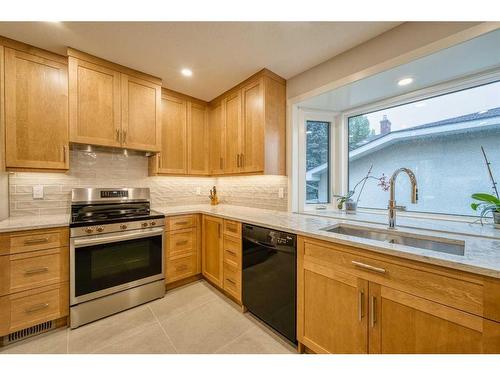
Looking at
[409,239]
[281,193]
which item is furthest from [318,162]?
[409,239]

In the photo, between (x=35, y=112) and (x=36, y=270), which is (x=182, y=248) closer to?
(x=36, y=270)

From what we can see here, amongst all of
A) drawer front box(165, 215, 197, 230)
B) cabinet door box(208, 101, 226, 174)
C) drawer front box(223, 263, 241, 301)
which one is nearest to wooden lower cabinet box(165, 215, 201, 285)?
drawer front box(165, 215, 197, 230)

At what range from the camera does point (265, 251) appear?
5.56 ft

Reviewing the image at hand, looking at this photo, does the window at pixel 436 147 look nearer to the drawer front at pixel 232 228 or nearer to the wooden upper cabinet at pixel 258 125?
the wooden upper cabinet at pixel 258 125

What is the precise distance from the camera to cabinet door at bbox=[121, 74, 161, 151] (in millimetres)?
2166

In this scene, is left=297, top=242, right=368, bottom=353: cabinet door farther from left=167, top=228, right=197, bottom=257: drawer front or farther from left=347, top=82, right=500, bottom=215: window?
left=167, top=228, right=197, bottom=257: drawer front

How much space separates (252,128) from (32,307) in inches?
94.6

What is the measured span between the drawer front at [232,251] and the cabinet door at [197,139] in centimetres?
123

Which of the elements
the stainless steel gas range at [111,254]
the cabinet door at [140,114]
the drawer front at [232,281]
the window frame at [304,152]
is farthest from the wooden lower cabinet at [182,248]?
the window frame at [304,152]

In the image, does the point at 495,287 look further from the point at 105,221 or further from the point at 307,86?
the point at 105,221

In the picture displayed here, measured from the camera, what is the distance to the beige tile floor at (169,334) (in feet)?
4.92

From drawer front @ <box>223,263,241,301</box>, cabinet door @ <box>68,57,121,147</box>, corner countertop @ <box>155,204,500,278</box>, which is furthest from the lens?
drawer front @ <box>223,263,241,301</box>

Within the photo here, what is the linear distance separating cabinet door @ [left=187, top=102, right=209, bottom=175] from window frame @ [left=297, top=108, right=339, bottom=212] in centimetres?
139

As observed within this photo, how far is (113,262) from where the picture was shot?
1886mm
